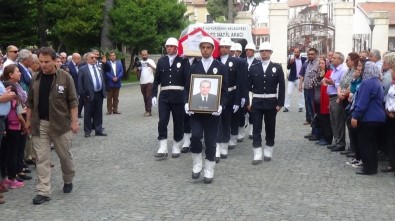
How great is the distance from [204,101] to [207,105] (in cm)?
7

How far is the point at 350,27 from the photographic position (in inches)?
1260

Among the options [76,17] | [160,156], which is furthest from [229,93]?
[76,17]

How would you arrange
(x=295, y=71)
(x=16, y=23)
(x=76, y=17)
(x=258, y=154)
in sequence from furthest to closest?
(x=76, y=17) < (x=16, y=23) < (x=295, y=71) < (x=258, y=154)

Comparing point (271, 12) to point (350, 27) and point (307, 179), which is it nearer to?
point (350, 27)

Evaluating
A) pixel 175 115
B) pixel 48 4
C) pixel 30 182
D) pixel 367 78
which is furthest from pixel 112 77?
pixel 48 4

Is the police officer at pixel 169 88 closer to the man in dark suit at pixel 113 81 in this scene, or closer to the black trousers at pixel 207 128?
the black trousers at pixel 207 128

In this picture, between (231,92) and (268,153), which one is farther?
(231,92)

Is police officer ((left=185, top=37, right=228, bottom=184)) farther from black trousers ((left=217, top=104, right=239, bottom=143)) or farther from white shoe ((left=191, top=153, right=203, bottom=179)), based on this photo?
black trousers ((left=217, top=104, right=239, bottom=143))

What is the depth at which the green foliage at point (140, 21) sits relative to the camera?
27734 millimetres

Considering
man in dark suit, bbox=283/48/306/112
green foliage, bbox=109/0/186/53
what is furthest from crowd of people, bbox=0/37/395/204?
green foliage, bbox=109/0/186/53

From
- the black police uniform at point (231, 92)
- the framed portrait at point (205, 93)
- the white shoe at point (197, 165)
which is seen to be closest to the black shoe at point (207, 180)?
the white shoe at point (197, 165)

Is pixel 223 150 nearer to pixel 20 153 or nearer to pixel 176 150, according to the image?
pixel 176 150

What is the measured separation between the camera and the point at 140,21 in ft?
91.5

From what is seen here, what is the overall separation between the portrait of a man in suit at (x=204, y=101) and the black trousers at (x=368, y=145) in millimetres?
2428
